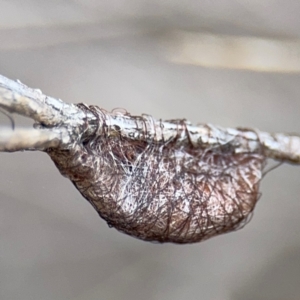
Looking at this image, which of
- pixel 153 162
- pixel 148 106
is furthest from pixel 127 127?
pixel 148 106

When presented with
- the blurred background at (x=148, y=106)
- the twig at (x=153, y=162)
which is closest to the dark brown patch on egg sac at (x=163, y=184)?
the twig at (x=153, y=162)

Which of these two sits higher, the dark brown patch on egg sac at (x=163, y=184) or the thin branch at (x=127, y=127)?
the thin branch at (x=127, y=127)

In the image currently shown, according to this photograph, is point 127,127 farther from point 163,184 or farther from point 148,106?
point 148,106

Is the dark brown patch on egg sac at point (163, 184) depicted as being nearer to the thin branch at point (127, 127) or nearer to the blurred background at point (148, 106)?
the thin branch at point (127, 127)

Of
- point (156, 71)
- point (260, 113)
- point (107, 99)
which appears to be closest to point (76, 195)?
point (107, 99)

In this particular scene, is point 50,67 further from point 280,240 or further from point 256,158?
point 280,240

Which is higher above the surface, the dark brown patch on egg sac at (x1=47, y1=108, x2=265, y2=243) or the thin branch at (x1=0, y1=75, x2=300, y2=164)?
the thin branch at (x1=0, y1=75, x2=300, y2=164)

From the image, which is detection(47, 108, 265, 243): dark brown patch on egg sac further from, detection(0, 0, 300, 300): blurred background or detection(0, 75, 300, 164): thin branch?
detection(0, 0, 300, 300): blurred background

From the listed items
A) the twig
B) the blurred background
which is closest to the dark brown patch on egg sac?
the twig
